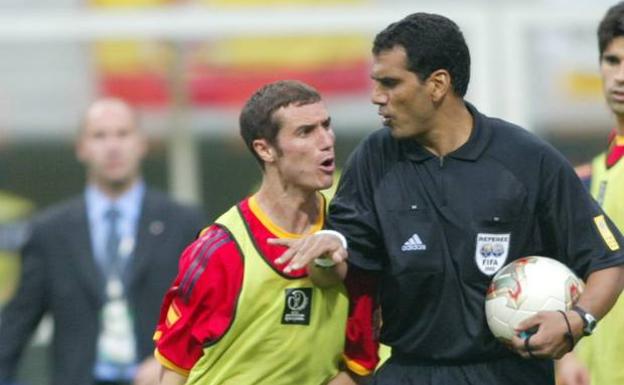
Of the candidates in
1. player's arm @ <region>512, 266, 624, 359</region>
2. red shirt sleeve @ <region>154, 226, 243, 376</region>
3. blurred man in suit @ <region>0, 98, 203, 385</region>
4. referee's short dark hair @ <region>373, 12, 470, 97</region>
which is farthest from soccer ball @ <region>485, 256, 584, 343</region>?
blurred man in suit @ <region>0, 98, 203, 385</region>

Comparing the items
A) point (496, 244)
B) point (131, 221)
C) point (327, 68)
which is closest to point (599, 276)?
point (496, 244)

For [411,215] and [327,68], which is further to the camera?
[327,68]

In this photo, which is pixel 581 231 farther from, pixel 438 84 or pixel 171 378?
pixel 171 378

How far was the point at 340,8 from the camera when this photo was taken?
36.5 ft

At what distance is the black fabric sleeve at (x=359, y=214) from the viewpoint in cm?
552

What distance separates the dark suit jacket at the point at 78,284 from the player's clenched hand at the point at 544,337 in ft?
9.05

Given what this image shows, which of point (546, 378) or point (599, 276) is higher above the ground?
point (599, 276)

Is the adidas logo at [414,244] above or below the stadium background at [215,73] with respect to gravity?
above

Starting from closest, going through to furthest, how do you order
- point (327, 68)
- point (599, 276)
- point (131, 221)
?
1. point (599, 276)
2. point (131, 221)
3. point (327, 68)

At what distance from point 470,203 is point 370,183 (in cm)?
35

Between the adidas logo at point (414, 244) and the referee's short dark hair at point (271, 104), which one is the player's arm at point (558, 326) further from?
the referee's short dark hair at point (271, 104)

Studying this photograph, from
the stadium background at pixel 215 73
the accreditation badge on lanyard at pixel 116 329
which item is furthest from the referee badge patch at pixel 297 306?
the stadium background at pixel 215 73

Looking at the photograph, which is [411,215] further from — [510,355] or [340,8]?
[340,8]

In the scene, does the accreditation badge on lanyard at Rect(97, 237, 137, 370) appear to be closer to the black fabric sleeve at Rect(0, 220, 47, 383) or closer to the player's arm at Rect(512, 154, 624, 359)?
the black fabric sleeve at Rect(0, 220, 47, 383)
